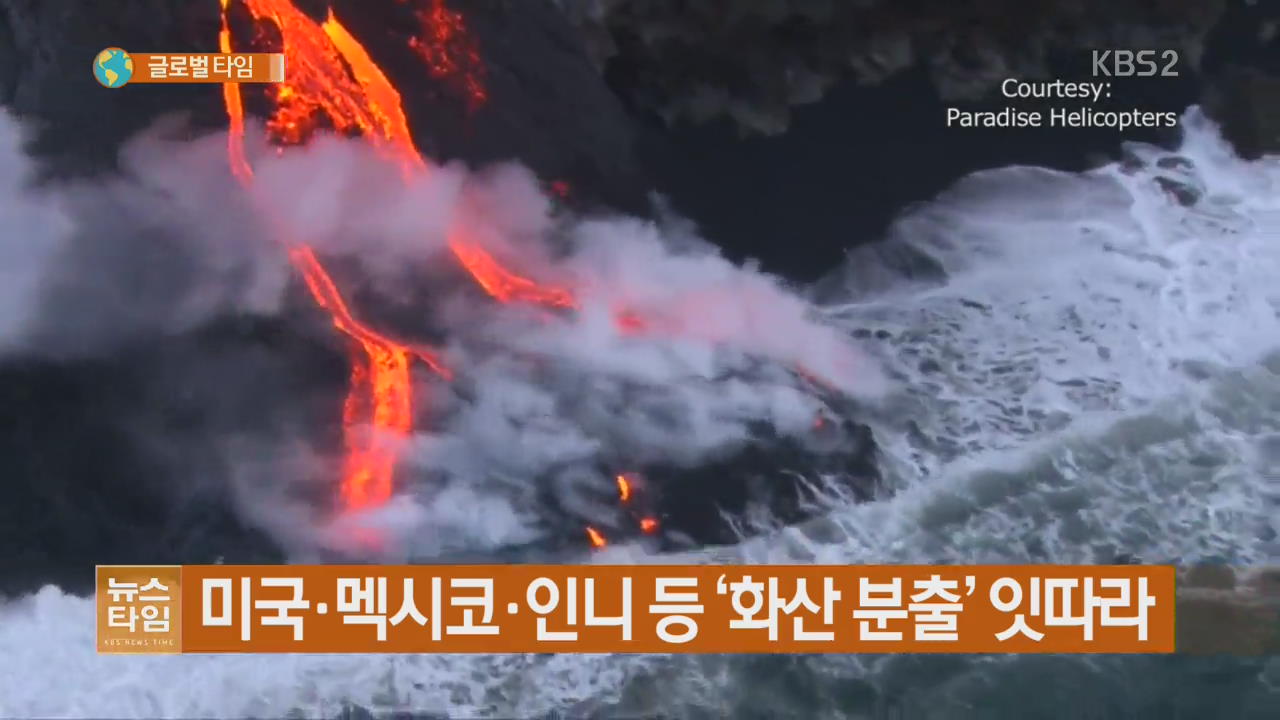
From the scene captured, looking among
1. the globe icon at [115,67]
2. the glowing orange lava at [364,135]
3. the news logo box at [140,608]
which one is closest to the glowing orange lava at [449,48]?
the glowing orange lava at [364,135]

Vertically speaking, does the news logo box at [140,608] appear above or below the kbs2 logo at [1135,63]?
below

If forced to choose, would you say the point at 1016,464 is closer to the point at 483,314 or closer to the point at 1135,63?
the point at 1135,63

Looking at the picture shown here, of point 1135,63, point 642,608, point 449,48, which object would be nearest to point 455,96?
point 449,48

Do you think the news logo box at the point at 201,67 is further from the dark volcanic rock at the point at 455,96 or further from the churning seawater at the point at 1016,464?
the churning seawater at the point at 1016,464

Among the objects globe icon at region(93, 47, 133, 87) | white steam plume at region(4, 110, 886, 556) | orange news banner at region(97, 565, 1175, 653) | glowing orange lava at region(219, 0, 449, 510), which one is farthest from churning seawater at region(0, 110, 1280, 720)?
globe icon at region(93, 47, 133, 87)

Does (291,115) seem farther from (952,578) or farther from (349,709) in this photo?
(952,578)
